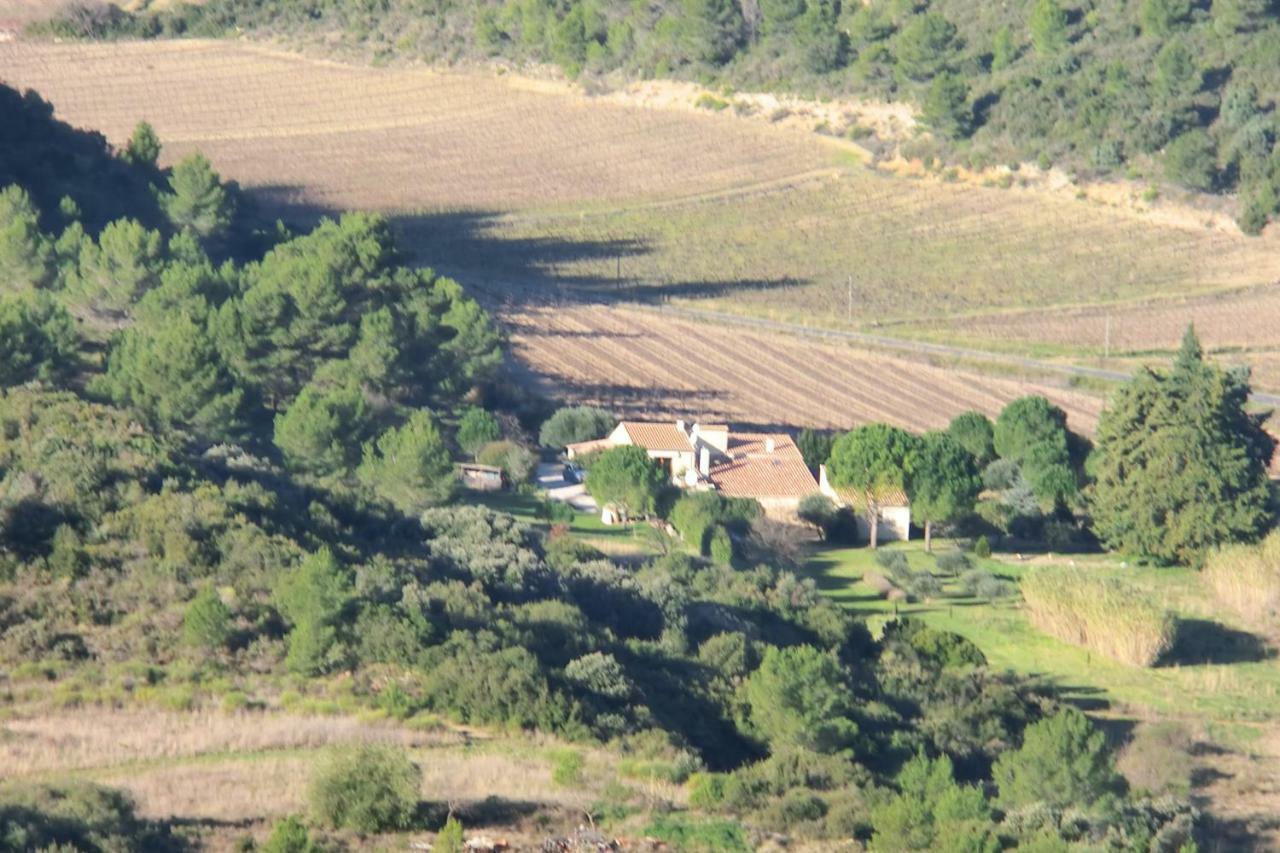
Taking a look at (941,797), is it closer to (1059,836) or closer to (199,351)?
(1059,836)

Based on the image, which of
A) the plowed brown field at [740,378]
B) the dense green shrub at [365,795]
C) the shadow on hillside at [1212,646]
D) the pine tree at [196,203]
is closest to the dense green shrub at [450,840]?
the dense green shrub at [365,795]

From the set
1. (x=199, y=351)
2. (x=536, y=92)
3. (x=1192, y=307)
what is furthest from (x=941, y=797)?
(x=536, y=92)

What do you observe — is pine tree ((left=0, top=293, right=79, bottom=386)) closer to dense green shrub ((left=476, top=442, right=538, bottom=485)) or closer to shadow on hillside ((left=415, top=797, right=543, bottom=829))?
dense green shrub ((left=476, top=442, right=538, bottom=485))

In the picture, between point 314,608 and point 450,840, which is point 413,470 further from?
point 450,840

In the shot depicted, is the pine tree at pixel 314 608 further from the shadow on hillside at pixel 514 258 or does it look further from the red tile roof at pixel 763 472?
the shadow on hillside at pixel 514 258

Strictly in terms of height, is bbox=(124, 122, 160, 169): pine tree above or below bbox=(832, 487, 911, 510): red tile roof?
above

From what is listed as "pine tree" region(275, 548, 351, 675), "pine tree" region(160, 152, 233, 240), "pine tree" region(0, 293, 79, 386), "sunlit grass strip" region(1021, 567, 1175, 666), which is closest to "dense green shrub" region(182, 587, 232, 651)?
"pine tree" region(275, 548, 351, 675)

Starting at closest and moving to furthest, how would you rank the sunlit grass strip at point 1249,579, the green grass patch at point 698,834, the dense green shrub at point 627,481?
the green grass patch at point 698,834 → the sunlit grass strip at point 1249,579 → the dense green shrub at point 627,481
